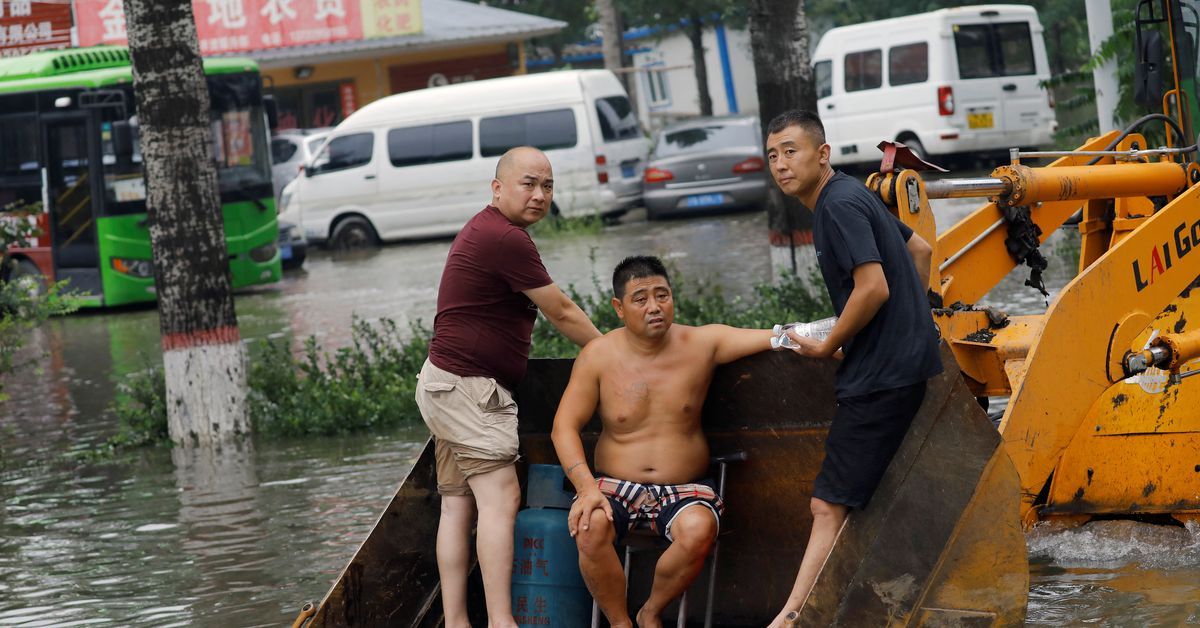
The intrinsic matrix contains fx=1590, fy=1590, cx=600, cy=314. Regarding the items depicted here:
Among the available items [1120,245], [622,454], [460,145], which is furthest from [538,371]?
[460,145]

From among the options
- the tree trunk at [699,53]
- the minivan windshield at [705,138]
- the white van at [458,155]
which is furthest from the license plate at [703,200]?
the tree trunk at [699,53]

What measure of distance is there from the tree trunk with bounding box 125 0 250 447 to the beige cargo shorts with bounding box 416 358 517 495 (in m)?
4.97

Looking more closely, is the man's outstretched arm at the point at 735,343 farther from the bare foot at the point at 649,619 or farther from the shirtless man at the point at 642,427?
the bare foot at the point at 649,619

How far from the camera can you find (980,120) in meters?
24.1

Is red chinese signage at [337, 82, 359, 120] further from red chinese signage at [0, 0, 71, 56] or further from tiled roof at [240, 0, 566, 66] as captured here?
red chinese signage at [0, 0, 71, 56]

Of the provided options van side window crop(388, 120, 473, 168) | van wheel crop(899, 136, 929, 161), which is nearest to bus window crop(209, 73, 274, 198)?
van side window crop(388, 120, 473, 168)

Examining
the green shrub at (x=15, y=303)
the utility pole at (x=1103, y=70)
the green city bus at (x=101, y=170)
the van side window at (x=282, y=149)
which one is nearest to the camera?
the green shrub at (x=15, y=303)

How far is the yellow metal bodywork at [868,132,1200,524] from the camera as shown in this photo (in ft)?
18.1

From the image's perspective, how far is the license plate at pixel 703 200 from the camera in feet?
74.6

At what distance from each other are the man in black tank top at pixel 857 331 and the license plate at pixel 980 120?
65.2 ft

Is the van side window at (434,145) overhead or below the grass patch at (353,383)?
overhead

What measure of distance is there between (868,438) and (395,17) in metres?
28.2

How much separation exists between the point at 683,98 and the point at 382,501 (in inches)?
1658

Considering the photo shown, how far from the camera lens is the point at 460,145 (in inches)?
932
